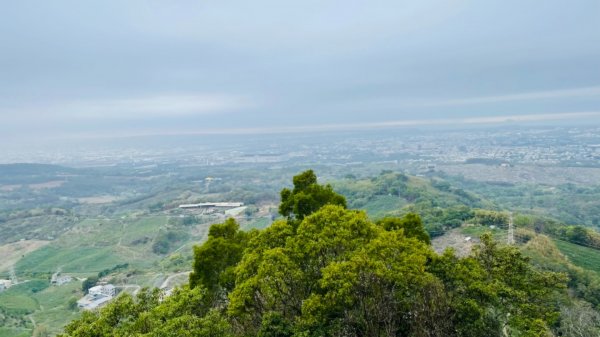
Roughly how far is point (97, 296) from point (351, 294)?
1935 inches

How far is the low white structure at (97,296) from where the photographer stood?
47.8 m

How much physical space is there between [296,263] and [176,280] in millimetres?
40894

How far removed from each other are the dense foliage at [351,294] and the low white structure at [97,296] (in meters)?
41.2

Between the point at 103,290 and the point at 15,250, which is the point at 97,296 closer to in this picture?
the point at 103,290

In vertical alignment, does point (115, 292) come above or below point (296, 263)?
below

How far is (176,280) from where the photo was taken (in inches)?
1909

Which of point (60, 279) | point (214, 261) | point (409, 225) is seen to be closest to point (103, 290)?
point (60, 279)

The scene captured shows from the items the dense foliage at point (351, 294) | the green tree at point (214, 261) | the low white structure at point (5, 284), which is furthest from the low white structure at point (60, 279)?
the dense foliage at point (351, 294)

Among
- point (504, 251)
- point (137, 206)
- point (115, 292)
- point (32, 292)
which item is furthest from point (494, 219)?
point (137, 206)

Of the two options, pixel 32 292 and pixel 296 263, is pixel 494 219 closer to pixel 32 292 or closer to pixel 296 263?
pixel 296 263

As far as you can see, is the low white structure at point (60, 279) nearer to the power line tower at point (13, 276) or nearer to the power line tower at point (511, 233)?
the power line tower at point (13, 276)

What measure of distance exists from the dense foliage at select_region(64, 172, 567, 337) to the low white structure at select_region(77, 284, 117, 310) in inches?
1622

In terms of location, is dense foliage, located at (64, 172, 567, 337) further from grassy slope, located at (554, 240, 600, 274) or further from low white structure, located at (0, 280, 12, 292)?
low white structure, located at (0, 280, 12, 292)

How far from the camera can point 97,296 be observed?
49.8 m
